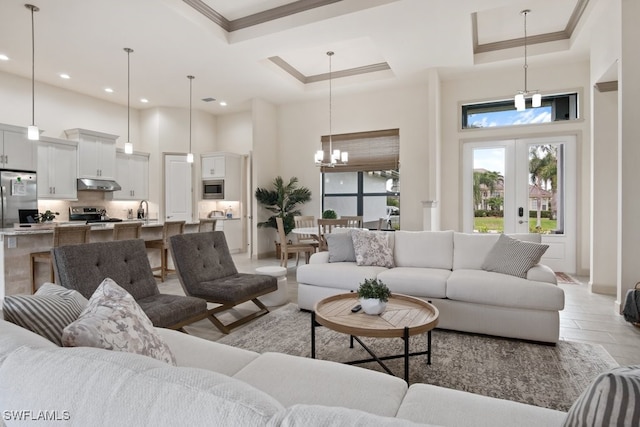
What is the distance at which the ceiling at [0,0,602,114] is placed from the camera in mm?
4125

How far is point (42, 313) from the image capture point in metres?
1.33

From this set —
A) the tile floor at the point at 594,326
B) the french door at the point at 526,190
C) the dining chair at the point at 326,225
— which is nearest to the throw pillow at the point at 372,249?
the tile floor at the point at 594,326

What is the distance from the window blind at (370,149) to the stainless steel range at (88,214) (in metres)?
4.81

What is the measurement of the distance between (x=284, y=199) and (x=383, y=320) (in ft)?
18.4

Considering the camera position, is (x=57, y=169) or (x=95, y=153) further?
(x=95, y=153)

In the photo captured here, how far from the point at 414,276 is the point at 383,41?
3.37 meters

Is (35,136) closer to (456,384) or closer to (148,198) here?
(148,198)

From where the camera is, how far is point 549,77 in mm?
5770

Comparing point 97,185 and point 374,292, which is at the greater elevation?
point 97,185

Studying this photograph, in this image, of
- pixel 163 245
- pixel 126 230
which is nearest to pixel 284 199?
pixel 163 245

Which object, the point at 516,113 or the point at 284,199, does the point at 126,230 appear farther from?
the point at 516,113

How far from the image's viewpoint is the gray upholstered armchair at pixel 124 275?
238 centimetres

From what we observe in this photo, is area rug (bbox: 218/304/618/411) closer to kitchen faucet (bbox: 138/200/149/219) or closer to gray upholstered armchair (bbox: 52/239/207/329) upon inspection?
gray upholstered armchair (bbox: 52/239/207/329)

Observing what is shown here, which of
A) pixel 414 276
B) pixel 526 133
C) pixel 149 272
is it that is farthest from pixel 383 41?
pixel 149 272
